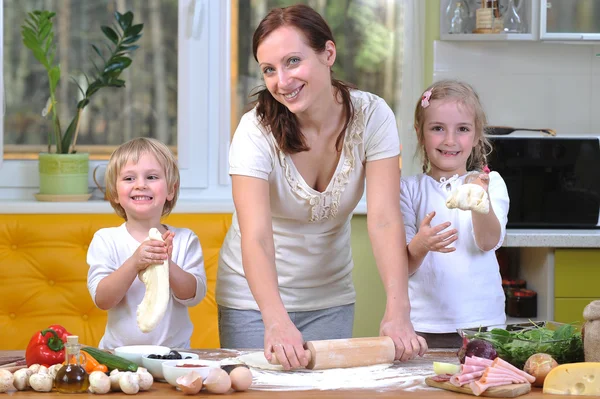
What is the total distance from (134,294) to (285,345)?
1.78 feet

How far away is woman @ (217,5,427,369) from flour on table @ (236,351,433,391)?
0.03m

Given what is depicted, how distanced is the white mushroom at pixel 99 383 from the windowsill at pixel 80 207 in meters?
1.66

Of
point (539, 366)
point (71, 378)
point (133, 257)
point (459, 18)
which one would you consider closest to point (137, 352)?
point (71, 378)

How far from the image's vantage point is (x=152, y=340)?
2.03 meters

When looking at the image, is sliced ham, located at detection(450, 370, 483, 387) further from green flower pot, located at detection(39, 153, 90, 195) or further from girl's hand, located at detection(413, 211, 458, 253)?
green flower pot, located at detection(39, 153, 90, 195)

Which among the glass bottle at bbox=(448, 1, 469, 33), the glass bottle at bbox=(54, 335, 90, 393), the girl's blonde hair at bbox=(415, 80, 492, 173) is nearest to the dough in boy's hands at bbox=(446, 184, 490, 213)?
the girl's blonde hair at bbox=(415, 80, 492, 173)

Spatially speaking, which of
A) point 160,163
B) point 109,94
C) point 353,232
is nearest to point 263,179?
point 160,163

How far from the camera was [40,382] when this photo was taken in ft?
4.94

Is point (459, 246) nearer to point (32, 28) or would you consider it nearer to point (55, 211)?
point (55, 211)

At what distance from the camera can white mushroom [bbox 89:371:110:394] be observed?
4.85 ft

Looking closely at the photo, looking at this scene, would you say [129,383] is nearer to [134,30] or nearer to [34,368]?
[34,368]

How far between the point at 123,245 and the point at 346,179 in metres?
0.59

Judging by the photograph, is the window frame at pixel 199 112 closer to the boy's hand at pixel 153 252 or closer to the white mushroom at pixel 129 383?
the boy's hand at pixel 153 252

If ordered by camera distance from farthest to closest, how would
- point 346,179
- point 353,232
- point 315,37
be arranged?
point 353,232, point 346,179, point 315,37
